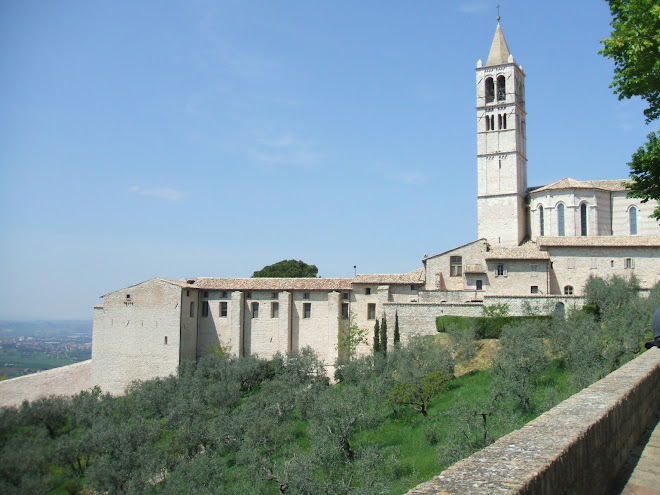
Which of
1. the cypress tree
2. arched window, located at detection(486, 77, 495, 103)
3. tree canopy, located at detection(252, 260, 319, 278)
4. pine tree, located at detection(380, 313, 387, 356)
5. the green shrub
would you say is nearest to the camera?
the green shrub

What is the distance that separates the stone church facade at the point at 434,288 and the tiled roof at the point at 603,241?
2.5 inches

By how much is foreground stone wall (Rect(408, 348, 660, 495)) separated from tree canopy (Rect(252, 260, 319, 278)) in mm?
58485

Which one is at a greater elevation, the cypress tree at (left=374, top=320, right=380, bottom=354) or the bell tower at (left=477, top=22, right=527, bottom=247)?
the bell tower at (left=477, top=22, right=527, bottom=247)

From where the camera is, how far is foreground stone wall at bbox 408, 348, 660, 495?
4.27 metres

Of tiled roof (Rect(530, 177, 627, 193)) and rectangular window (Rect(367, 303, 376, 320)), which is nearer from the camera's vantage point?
rectangular window (Rect(367, 303, 376, 320))

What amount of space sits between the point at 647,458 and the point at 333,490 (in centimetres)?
1196

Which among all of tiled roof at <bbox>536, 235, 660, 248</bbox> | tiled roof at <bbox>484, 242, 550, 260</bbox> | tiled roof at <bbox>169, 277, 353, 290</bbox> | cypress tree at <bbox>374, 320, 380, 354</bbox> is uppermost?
tiled roof at <bbox>536, 235, 660, 248</bbox>

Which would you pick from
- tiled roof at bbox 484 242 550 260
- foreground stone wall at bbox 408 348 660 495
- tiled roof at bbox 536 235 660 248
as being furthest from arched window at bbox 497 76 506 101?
foreground stone wall at bbox 408 348 660 495

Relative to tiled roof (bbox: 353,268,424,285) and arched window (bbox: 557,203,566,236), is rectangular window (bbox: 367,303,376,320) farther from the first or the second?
arched window (bbox: 557,203,566,236)

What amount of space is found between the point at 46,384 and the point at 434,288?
27741mm

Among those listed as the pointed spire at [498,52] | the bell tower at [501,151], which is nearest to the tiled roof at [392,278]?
the bell tower at [501,151]

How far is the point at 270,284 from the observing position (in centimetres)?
4403

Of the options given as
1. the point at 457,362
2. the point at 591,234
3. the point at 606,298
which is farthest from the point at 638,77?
the point at 591,234

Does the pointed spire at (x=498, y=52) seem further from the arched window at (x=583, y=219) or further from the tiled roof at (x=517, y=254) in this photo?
the tiled roof at (x=517, y=254)
